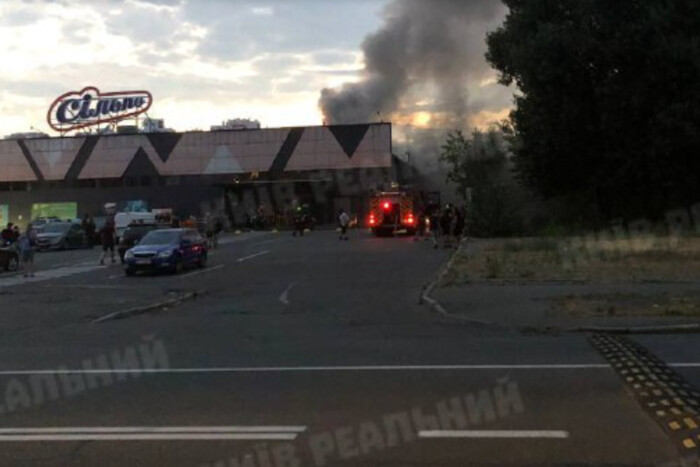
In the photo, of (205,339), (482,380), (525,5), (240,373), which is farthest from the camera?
(525,5)

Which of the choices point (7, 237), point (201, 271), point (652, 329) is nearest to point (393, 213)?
point (201, 271)

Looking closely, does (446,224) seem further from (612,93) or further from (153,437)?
(153,437)

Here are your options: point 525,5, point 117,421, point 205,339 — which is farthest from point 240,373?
point 525,5

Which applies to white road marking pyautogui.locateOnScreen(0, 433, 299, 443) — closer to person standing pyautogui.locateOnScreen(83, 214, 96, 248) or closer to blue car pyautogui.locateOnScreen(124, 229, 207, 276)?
blue car pyautogui.locateOnScreen(124, 229, 207, 276)

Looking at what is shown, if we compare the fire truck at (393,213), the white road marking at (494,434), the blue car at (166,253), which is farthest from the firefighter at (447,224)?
the white road marking at (494,434)

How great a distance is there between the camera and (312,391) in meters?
7.81

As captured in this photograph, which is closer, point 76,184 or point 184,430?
point 184,430

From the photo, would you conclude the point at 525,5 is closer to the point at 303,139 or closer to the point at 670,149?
the point at 670,149

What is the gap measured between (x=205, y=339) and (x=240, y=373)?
10.8 feet

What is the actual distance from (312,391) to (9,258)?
22283 millimetres

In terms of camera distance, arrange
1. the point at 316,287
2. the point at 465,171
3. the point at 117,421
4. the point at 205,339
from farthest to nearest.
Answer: the point at 465,171 → the point at 316,287 → the point at 205,339 → the point at 117,421

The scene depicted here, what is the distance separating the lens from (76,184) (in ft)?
242

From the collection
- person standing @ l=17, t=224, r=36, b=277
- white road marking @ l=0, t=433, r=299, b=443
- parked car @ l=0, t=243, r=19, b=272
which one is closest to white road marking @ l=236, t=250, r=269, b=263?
person standing @ l=17, t=224, r=36, b=277

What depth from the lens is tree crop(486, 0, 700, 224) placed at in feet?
98.2
